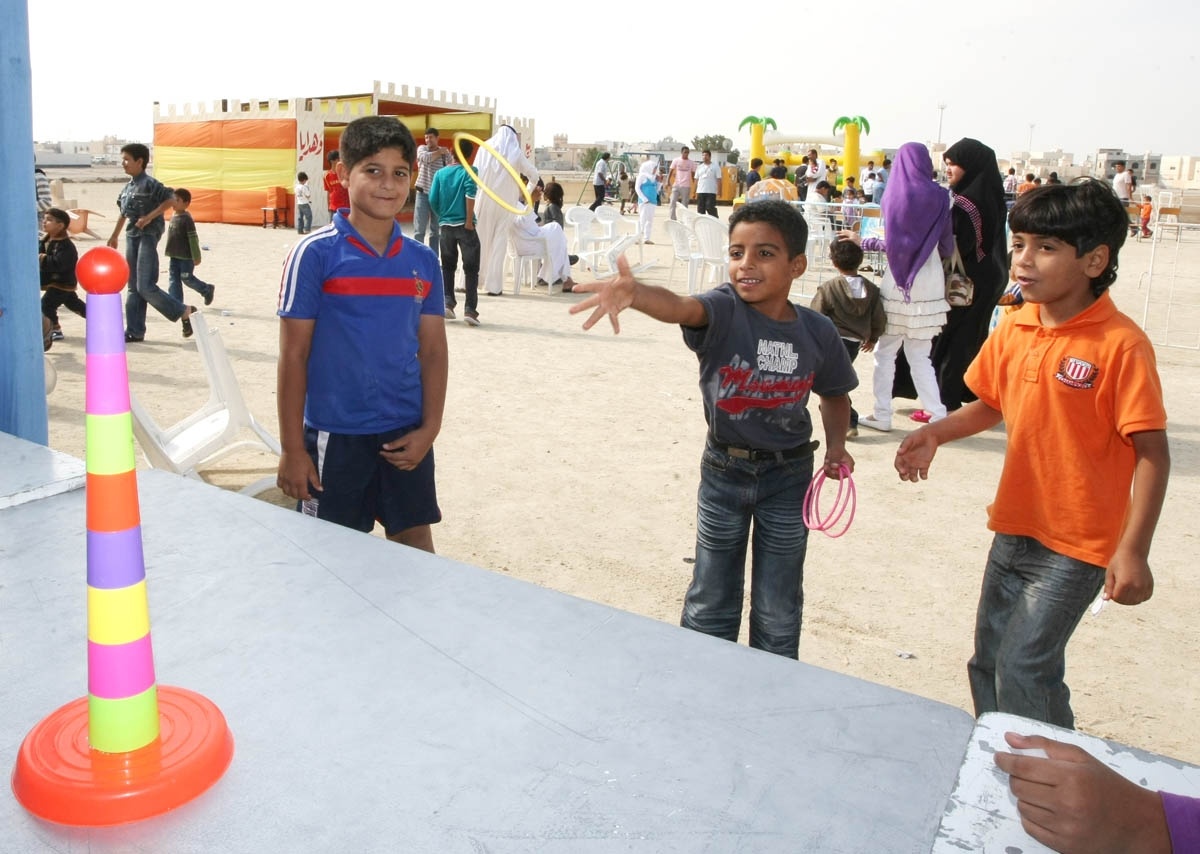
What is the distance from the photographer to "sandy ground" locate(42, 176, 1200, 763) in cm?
330

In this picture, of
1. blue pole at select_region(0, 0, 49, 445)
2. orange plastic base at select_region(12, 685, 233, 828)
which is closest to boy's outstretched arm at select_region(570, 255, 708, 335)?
orange plastic base at select_region(12, 685, 233, 828)

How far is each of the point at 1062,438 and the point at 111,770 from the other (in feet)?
6.85

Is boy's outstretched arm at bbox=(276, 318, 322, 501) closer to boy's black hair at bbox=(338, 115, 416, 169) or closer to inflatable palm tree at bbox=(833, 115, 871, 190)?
boy's black hair at bbox=(338, 115, 416, 169)

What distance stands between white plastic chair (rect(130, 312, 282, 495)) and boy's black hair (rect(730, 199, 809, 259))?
263cm

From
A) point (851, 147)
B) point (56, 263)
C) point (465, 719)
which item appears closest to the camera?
point (465, 719)

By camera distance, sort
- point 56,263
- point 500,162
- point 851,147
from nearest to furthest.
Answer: point 56,263, point 500,162, point 851,147

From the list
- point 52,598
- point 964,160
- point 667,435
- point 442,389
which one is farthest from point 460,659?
point 964,160

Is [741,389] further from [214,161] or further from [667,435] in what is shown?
[214,161]

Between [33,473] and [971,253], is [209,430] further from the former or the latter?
[971,253]

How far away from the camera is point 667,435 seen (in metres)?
5.91

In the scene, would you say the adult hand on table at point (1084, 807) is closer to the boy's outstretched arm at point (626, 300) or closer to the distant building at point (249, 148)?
the boy's outstretched arm at point (626, 300)

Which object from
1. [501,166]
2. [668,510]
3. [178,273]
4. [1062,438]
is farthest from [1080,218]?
[501,166]

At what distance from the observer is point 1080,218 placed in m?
2.31

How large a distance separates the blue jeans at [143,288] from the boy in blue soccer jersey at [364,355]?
5638mm
